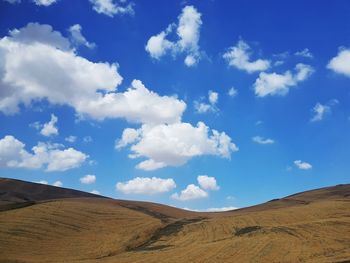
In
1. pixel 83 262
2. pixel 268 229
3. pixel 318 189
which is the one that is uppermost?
pixel 318 189

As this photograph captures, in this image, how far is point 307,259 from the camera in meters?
27.9

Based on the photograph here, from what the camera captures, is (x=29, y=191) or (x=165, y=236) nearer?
(x=165, y=236)

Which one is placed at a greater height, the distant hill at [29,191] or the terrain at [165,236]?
the distant hill at [29,191]

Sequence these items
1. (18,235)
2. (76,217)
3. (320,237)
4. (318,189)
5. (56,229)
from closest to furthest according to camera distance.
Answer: (320,237) < (18,235) < (56,229) < (76,217) < (318,189)

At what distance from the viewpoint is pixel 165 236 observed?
42.9m

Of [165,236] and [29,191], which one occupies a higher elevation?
[29,191]

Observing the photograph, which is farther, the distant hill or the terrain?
the distant hill

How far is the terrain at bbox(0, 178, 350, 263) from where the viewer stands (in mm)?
30844

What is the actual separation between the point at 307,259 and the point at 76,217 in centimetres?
3064

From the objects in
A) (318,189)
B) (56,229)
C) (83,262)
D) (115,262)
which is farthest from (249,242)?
(318,189)

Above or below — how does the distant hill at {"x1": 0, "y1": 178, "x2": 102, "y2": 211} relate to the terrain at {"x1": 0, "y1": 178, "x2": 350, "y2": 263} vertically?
above

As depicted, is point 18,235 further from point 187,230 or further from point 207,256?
point 207,256

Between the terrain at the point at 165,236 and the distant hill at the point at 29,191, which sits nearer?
the terrain at the point at 165,236

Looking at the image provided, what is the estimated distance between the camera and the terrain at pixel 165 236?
30.8 metres
